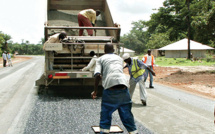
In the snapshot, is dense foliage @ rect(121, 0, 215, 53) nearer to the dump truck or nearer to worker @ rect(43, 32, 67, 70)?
the dump truck

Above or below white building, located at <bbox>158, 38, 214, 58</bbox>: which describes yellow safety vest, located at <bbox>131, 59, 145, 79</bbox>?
below

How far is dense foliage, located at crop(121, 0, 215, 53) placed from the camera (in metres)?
20.5

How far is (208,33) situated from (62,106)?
1563 cm

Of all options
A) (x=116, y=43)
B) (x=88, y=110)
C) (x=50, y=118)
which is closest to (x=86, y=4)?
(x=116, y=43)

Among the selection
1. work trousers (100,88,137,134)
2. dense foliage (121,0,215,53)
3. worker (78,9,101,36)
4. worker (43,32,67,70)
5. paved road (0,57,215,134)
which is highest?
dense foliage (121,0,215,53)

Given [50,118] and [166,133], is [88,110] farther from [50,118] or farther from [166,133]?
[166,133]

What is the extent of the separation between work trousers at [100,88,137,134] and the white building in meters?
49.2

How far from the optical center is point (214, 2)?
65.3 feet

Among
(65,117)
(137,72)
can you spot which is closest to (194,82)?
(137,72)

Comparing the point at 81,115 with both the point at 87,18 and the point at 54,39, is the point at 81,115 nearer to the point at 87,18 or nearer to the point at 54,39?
the point at 54,39

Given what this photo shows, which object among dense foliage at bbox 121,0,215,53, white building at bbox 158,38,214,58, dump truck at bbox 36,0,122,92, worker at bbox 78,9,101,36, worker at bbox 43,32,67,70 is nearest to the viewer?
dump truck at bbox 36,0,122,92

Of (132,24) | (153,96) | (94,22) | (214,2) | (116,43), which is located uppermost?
(132,24)

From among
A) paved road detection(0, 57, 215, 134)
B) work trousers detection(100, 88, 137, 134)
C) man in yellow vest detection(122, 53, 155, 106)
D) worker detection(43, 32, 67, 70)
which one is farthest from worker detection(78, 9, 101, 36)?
work trousers detection(100, 88, 137, 134)

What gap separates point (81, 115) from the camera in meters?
6.81
